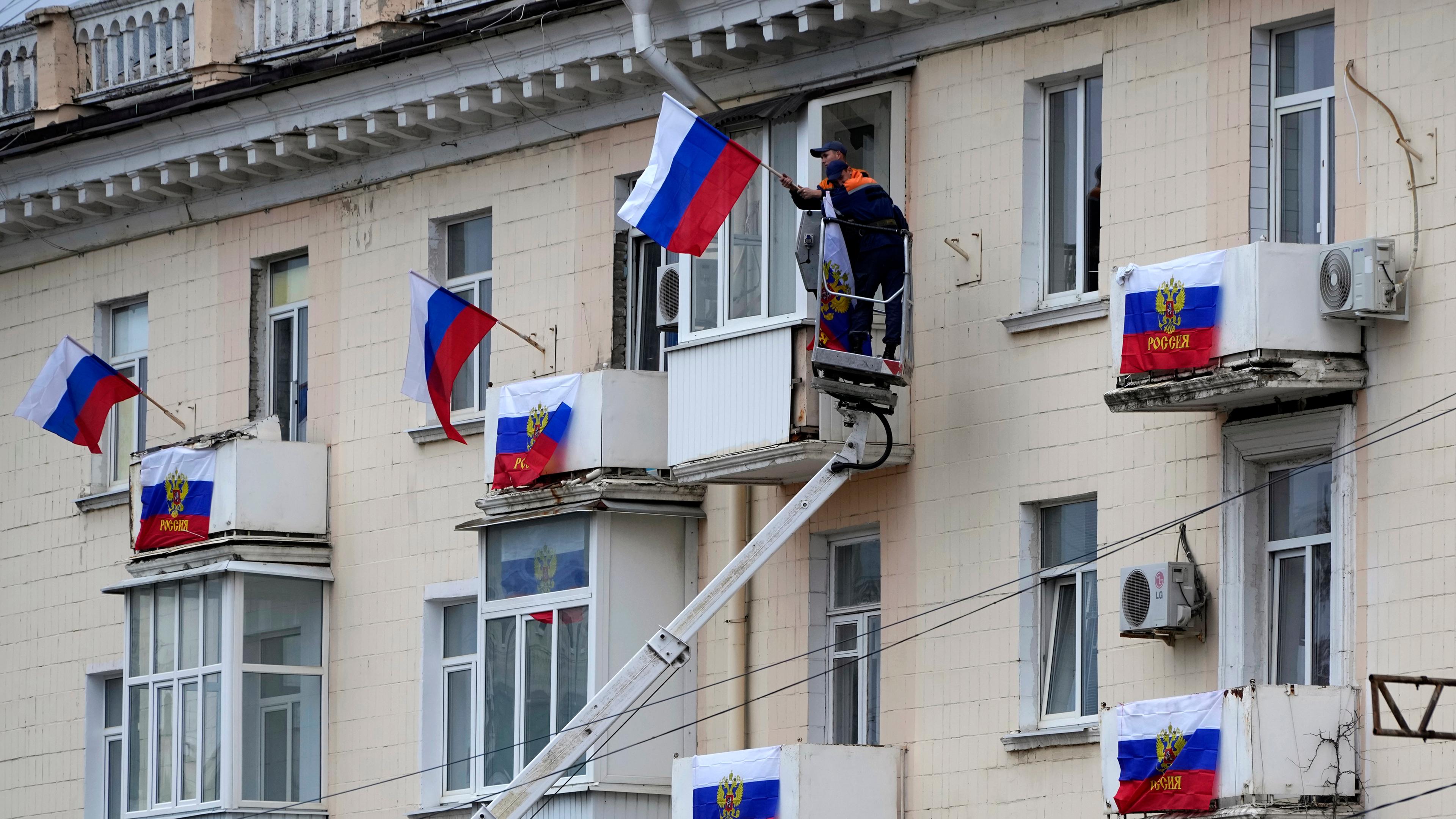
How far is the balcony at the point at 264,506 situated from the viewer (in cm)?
2830

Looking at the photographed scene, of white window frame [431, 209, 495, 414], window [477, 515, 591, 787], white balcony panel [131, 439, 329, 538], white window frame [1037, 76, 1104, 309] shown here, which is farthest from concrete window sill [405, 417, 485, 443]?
white window frame [1037, 76, 1104, 309]

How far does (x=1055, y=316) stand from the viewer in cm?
2311

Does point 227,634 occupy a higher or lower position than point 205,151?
lower

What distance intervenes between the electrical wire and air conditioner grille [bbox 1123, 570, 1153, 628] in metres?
0.48

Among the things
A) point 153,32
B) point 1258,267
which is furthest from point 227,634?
point 1258,267

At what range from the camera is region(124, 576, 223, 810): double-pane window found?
2827cm

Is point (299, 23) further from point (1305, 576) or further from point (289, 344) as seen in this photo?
point (1305, 576)

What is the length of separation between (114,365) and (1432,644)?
1551 cm

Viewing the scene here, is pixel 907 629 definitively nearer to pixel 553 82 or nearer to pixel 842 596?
pixel 842 596

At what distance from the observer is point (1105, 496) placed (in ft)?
74.1

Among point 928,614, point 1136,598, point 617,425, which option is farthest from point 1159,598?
point 617,425

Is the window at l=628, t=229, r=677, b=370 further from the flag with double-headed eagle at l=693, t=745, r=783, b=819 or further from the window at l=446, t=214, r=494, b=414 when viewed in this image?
the flag with double-headed eagle at l=693, t=745, r=783, b=819

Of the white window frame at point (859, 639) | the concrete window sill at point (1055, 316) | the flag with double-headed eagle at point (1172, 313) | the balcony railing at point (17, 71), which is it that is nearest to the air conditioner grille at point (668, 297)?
the white window frame at point (859, 639)

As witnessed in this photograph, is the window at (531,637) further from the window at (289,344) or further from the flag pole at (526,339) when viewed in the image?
the window at (289,344)
